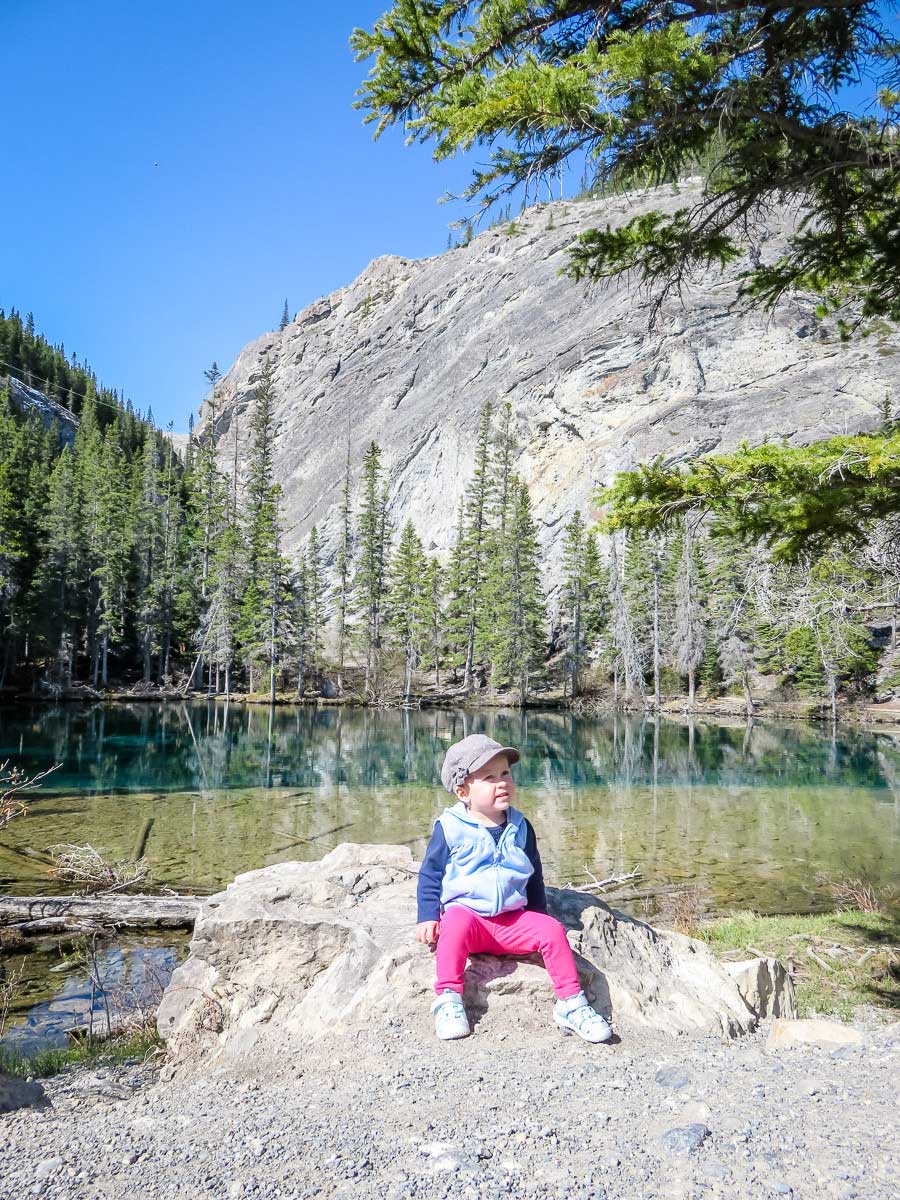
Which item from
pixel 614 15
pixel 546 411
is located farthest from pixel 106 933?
pixel 546 411

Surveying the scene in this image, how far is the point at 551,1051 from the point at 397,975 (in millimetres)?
883

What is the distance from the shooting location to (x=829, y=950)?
712 cm

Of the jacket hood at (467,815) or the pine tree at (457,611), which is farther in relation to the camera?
the pine tree at (457,611)

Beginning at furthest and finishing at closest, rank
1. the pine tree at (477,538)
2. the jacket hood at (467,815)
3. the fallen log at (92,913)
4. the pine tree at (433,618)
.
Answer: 1. the pine tree at (477,538)
2. the pine tree at (433,618)
3. the fallen log at (92,913)
4. the jacket hood at (467,815)

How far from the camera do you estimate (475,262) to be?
82.6 meters

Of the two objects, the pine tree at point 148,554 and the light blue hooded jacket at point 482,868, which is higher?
the pine tree at point 148,554

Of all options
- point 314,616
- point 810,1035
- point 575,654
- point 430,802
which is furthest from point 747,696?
point 810,1035

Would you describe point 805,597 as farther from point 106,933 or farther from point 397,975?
point 106,933

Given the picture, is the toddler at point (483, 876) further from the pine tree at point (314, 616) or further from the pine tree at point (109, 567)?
the pine tree at point (109, 567)

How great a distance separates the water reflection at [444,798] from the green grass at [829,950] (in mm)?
1528

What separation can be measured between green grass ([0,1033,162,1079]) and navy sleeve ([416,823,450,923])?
90.0 inches

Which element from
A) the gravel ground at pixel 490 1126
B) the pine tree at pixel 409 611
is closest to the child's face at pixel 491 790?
the gravel ground at pixel 490 1126

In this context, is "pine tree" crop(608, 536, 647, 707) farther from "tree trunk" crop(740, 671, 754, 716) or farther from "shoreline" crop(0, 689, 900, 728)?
"tree trunk" crop(740, 671, 754, 716)

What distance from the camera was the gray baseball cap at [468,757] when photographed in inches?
144
